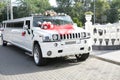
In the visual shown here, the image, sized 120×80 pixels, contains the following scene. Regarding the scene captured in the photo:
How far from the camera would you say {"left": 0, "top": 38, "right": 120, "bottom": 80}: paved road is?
7.94 meters

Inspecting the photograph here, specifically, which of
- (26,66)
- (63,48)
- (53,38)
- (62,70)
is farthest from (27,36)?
(62,70)

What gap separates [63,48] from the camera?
30.8 ft

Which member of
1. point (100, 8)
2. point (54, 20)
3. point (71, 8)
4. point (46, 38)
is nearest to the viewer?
point (46, 38)

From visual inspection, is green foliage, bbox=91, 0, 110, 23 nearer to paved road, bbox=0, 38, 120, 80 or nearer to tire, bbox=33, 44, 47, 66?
paved road, bbox=0, 38, 120, 80

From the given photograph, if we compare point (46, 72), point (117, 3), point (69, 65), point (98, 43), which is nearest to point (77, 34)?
point (69, 65)

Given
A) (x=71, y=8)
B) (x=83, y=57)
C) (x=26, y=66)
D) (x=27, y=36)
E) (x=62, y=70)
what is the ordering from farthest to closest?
(x=71, y=8) → (x=27, y=36) → (x=83, y=57) → (x=26, y=66) → (x=62, y=70)

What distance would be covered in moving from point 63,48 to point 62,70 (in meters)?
0.88

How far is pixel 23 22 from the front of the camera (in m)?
11.9

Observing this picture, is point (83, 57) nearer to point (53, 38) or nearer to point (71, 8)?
point (53, 38)

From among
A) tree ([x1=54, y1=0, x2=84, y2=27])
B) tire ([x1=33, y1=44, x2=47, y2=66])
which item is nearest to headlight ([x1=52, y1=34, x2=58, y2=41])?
tire ([x1=33, y1=44, x2=47, y2=66])

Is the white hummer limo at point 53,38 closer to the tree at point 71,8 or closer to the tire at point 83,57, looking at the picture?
the tire at point 83,57

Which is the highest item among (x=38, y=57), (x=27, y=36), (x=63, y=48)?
(x=27, y=36)

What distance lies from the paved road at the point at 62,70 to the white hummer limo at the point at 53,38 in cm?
44

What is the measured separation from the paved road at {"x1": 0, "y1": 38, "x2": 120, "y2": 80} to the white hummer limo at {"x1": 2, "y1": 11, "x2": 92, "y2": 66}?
440 mm
